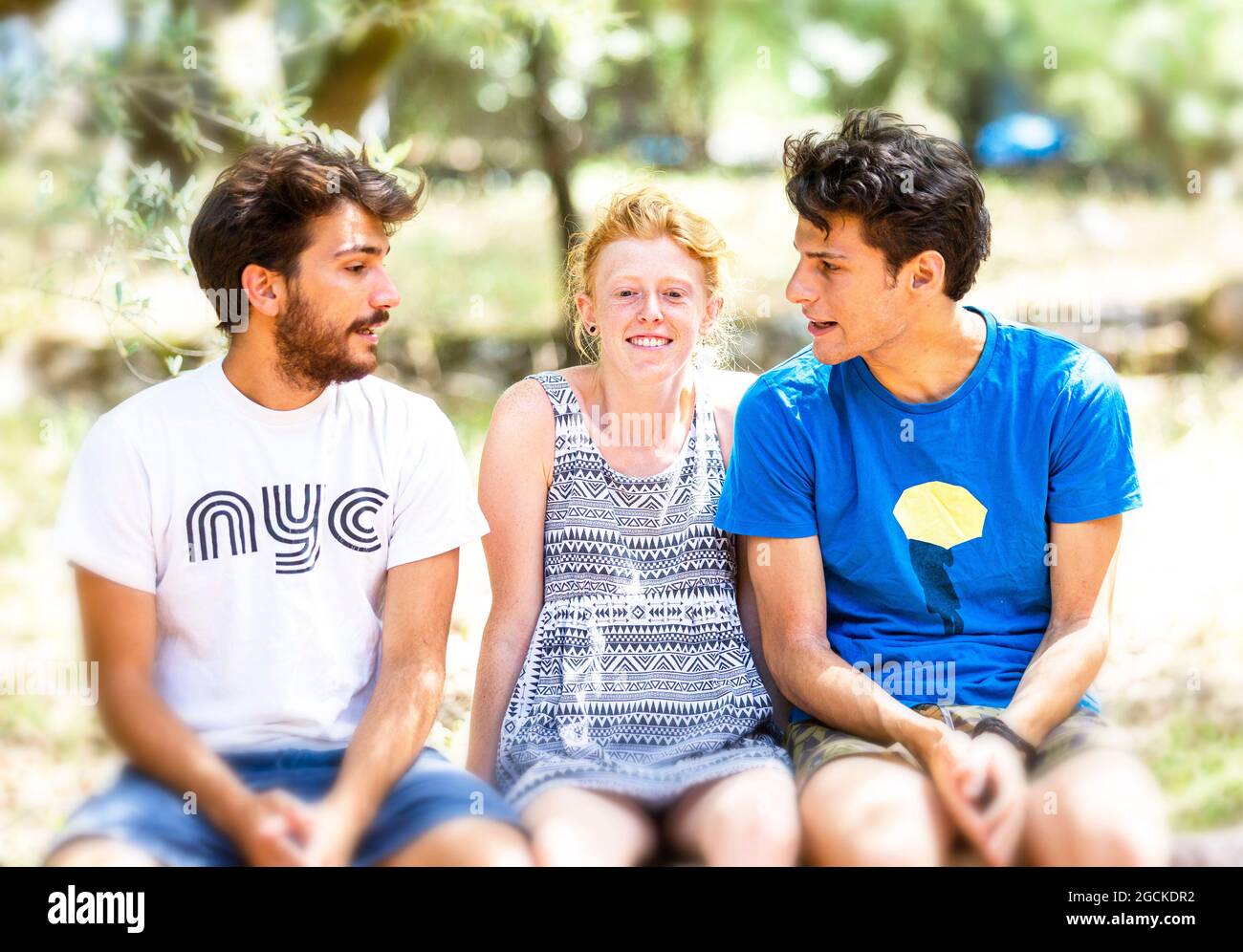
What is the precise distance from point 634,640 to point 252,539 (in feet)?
2.69

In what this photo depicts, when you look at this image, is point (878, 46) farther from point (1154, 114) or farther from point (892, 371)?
point (892, 371)

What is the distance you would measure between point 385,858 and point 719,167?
32.4 feet

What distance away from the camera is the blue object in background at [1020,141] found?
13867mm

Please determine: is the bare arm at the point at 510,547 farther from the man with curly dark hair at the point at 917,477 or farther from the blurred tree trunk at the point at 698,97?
the blurred tree trunk at the point at 698,97

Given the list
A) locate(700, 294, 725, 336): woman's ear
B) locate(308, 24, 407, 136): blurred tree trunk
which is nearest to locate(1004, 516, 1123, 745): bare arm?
locate(700, 294, 725, 336): woman's ear

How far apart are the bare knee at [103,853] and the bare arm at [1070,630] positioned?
1.58 metres

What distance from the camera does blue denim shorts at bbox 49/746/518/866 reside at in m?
2.19

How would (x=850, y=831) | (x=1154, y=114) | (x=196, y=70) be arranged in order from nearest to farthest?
(x=850, y=831) → (x=196, y=70) → (x=1154, y=114)

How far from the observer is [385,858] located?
226cm

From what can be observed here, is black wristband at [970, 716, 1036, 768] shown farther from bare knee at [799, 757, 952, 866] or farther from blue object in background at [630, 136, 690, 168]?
blue object in background at [630, 136, 690, 168]
